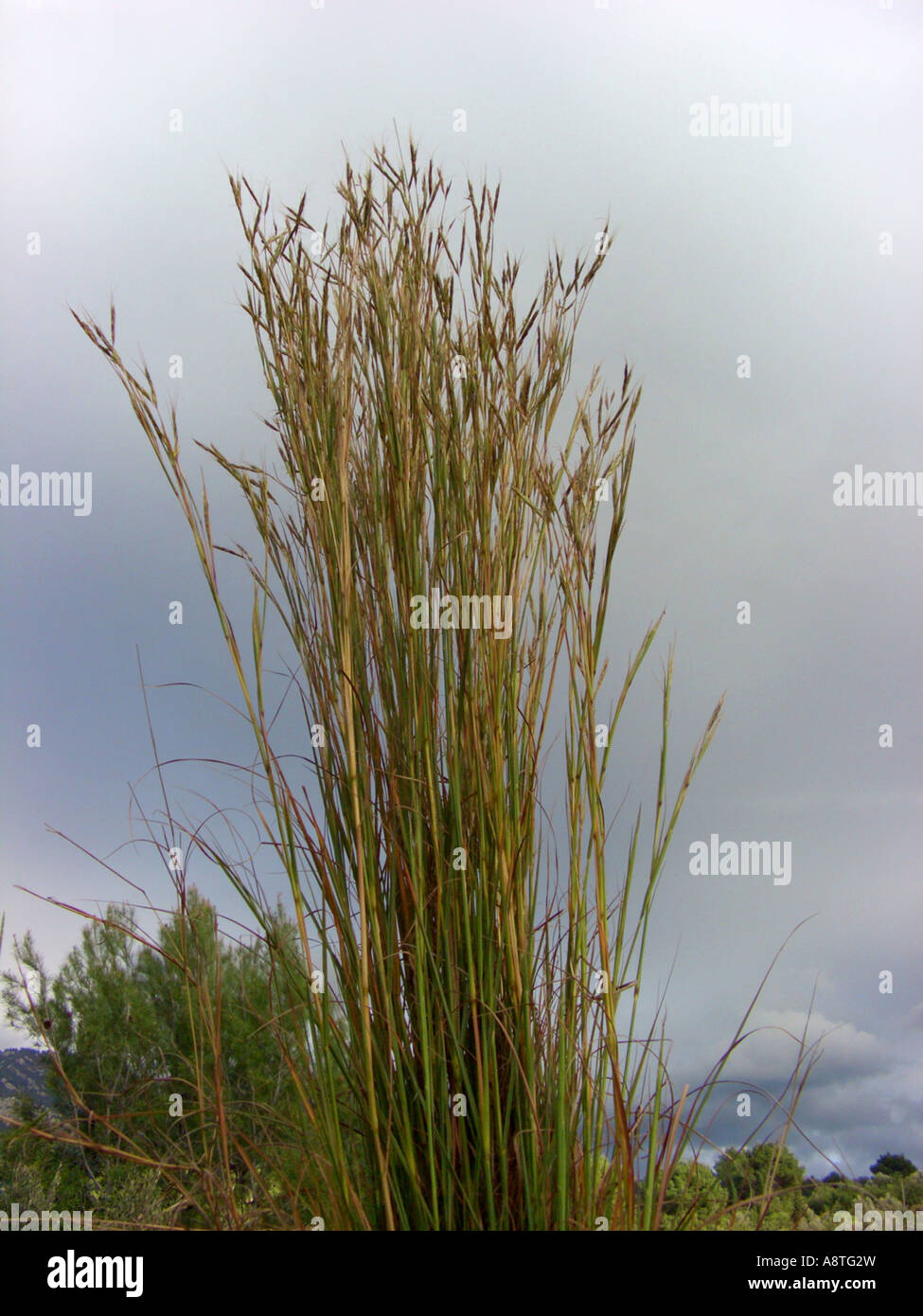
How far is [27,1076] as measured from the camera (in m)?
3.65

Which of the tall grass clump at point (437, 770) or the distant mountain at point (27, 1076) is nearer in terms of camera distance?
the tall grass clump at point (437, 770)

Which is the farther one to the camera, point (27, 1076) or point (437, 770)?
point (27, 1076)

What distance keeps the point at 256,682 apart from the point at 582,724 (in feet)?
1.64

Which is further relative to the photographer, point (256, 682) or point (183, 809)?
point (183, 809)

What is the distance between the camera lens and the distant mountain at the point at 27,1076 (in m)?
3.52

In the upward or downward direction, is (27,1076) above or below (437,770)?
below

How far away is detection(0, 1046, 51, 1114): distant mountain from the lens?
352cm

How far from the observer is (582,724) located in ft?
4.87

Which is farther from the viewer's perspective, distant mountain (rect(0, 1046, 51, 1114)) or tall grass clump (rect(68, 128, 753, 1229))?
distant mountain (rect(0, 1046, 51, 1114))
